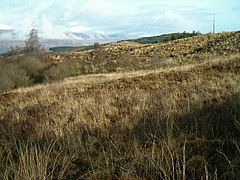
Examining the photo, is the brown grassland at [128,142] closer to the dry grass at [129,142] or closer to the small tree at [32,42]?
the dry grass at [129,142]

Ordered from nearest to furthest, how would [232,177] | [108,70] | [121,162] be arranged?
1. [232,177]
2. [121,162]
3. [108,70]

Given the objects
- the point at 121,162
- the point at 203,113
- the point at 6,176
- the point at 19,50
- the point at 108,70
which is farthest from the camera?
the point at 19,50

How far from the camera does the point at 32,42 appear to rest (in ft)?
169

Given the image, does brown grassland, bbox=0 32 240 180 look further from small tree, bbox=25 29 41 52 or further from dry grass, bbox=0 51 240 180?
small tree, bbox=25 29 41 52

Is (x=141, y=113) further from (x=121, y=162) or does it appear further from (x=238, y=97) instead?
(x=121, y=162)

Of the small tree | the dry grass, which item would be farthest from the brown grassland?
the small tree

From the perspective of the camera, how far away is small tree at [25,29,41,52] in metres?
50.0

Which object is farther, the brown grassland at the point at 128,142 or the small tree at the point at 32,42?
the small tree at the point at 32,42

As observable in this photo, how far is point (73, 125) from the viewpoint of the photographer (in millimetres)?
8133

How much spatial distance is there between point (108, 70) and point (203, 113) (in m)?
34.9

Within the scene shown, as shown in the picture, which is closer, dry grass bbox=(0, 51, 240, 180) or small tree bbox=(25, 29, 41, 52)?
dry grass bbox=(0, 51, 240, 180)

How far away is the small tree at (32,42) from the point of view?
50031 mm

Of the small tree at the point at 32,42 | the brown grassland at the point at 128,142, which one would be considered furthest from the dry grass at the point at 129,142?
the small tree at the point at 32,42

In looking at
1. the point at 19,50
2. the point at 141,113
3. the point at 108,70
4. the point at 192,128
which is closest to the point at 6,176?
the point at 192,128
